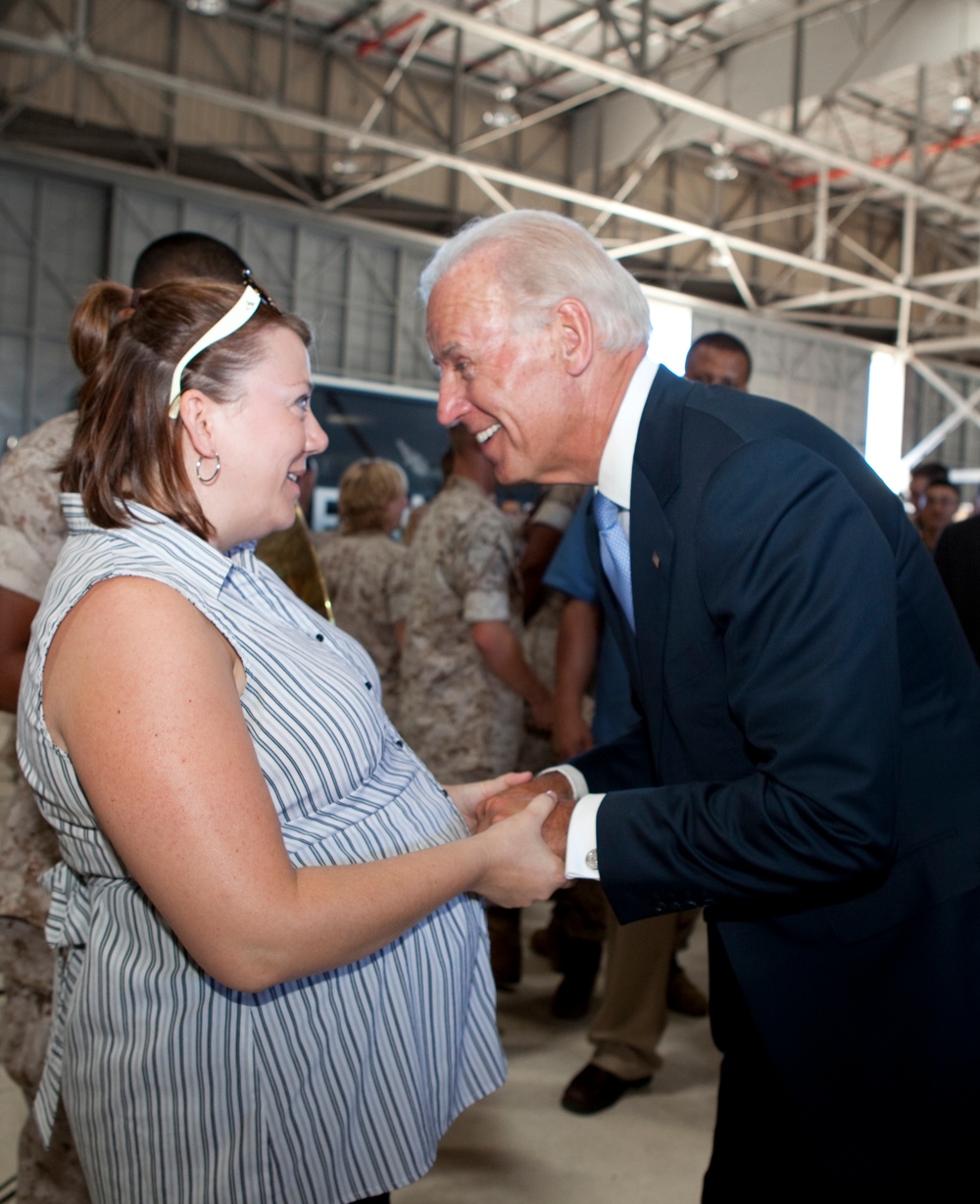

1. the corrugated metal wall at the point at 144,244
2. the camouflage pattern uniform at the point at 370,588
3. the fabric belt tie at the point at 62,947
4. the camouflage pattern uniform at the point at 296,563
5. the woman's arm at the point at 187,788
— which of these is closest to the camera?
the woman's arm at the point at 187,788

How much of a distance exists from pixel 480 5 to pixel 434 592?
10.9 meters

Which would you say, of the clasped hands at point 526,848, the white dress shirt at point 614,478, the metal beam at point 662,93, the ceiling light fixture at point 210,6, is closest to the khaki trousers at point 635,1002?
the clasped hands at point 526,848

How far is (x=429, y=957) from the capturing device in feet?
4.88

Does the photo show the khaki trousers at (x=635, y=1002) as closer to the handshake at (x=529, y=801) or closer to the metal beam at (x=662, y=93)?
the handshake at (x=529, y=801)

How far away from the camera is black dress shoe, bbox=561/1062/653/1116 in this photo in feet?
9.59

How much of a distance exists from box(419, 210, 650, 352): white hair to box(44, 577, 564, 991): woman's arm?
2.22ft

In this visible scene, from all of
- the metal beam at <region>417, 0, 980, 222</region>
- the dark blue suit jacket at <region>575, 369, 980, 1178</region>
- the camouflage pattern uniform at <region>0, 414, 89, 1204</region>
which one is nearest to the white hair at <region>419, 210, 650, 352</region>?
the dark blue suit jacket at <region>575, 369, 980, 1178</region>

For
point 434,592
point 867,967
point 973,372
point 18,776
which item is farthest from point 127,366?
point 973,372

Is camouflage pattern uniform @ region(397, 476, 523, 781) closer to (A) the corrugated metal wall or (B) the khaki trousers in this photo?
(B) the khaki trousers

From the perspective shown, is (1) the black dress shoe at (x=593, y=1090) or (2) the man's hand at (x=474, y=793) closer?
(2) the man's hand at (x=474, y=793)

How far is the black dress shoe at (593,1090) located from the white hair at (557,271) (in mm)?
2161

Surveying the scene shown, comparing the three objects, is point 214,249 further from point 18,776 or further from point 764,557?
point 764,557

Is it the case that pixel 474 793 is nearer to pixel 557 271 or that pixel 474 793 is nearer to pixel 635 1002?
pixel 557 271

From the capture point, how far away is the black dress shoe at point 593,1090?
9.59 ft
